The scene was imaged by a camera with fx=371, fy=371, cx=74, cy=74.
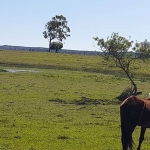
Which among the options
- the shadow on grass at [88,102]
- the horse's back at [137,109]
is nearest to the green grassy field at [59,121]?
the shadow on grass at [88,102]

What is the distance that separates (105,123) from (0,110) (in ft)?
21.2

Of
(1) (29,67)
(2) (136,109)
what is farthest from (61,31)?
(2) (136,109)

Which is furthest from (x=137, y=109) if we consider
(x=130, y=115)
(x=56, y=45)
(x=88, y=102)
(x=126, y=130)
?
(x=56, y=45)

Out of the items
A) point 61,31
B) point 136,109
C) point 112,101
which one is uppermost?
point 61,31

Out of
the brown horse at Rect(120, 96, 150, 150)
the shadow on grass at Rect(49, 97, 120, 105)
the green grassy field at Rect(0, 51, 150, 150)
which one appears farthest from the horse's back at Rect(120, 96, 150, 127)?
the shadow on grass at Rect(49, 97, 120, 105)

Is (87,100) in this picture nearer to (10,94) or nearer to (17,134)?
(10,94)

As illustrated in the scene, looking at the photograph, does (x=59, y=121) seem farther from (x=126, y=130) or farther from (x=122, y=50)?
(x=122, y=50)

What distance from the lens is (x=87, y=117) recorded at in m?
20.7

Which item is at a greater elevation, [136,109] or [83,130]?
[136,109]

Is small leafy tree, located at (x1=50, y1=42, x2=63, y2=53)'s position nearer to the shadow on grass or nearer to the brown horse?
the shadow on grass

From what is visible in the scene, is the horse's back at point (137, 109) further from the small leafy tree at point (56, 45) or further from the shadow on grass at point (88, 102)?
the small leafy tree at point (56, 45)

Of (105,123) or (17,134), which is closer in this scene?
(17,134)

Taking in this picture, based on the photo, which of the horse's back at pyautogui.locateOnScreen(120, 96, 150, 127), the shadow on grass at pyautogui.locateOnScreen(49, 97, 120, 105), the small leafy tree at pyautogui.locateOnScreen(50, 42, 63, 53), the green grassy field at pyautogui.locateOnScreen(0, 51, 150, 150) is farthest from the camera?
the small leafy tree at pyautogui.locateOnScreen(50, 42, 63, 53)

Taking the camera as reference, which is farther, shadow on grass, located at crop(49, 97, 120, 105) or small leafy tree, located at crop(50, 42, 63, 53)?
small leafy tree, located at crop(50, 42, 63, 53)
